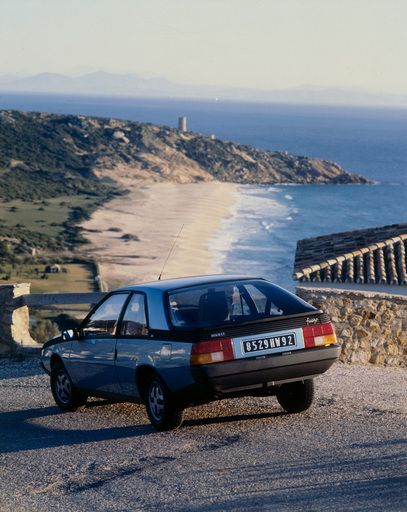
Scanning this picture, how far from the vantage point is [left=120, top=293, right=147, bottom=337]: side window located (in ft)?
30.1

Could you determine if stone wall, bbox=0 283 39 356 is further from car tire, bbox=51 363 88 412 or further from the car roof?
the car roof

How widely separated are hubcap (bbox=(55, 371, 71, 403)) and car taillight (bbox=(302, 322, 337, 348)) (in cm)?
284

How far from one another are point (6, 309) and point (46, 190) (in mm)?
92422

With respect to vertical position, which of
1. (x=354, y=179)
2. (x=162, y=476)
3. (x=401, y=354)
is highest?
(x=162, y=476)

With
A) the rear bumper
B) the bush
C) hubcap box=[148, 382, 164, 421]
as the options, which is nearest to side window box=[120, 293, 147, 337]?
hubcap box=[148, 382, 164, 421]

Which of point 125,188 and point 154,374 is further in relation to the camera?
point 125,188

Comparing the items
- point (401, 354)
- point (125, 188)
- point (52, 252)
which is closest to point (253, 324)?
point (401, 354)

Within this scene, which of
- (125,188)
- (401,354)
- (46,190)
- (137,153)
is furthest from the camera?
(137,153)

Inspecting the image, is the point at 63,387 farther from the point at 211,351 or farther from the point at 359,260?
the point at 359,260

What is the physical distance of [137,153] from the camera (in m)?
134

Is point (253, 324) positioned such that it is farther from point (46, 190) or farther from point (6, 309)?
point (46, 190)

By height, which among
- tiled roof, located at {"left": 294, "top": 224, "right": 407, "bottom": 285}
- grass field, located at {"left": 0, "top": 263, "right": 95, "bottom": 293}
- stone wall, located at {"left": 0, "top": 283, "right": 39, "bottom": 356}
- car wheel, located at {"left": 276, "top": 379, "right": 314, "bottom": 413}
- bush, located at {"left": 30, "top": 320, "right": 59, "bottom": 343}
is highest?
car wheel, located at {"left": 276, "top": 379, "right": 314, "bottom": 413}

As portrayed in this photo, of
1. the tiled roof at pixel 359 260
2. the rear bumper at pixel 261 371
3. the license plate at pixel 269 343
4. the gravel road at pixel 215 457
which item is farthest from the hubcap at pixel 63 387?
the tiled roof at pixel 359 260

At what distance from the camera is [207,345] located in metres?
8.37
